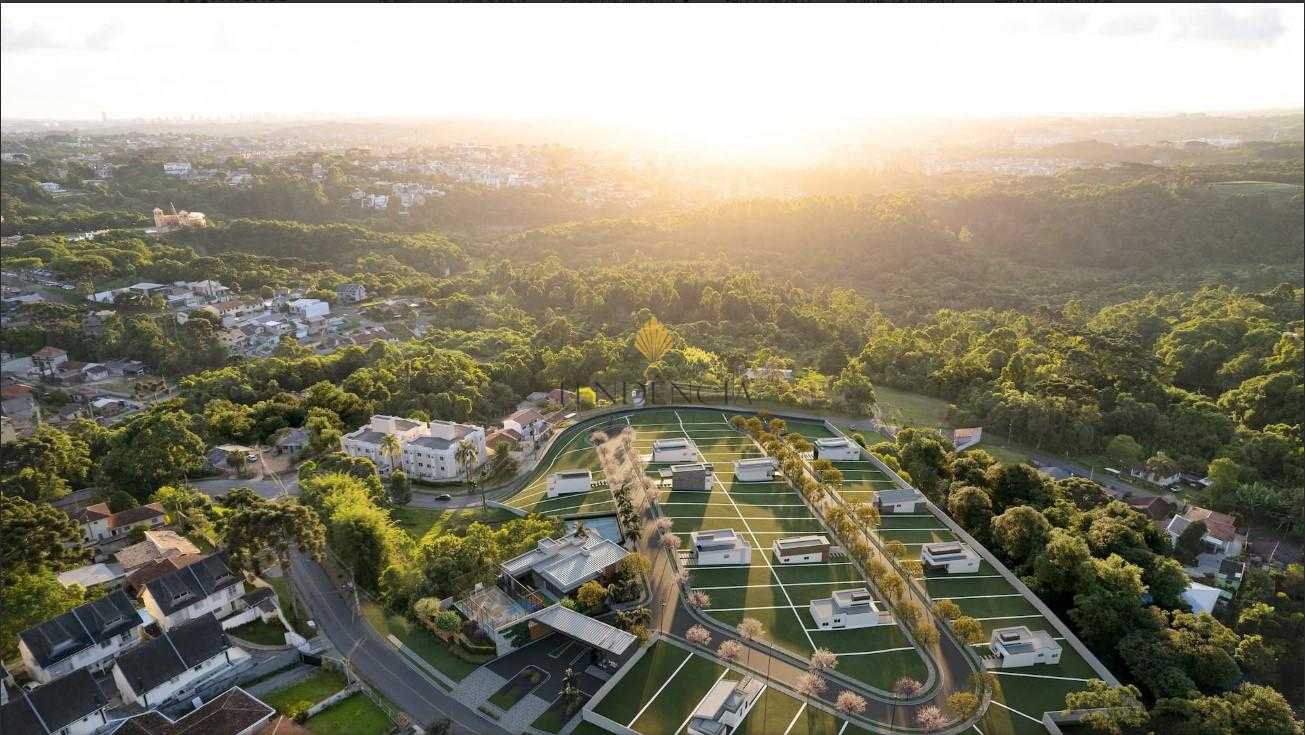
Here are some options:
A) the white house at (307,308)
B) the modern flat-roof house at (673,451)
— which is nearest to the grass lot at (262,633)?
the modern flat-roof house at (673,451)

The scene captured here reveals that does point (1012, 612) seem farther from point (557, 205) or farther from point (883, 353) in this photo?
point (557, 205)

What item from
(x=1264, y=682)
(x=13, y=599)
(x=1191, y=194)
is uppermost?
(x=1191, y=194)

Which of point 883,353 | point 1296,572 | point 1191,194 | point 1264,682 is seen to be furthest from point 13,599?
point 1191,194

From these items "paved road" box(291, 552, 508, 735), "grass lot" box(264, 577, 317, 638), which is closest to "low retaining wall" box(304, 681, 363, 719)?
"paved road" box(291, 552, 508, 735)

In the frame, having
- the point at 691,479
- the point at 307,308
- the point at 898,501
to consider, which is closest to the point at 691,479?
the point at 691,479

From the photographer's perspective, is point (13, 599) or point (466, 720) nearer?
point (466, 720)

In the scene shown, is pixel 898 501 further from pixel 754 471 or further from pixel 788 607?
pixel 788 607

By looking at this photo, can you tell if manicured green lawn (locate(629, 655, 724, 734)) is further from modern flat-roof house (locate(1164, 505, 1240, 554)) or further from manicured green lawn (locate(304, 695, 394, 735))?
modern flat-roof house (locate(1164, 505, 1240, 554))

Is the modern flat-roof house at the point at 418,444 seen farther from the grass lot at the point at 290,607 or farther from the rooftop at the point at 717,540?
the rooftop at the point at 717,540
